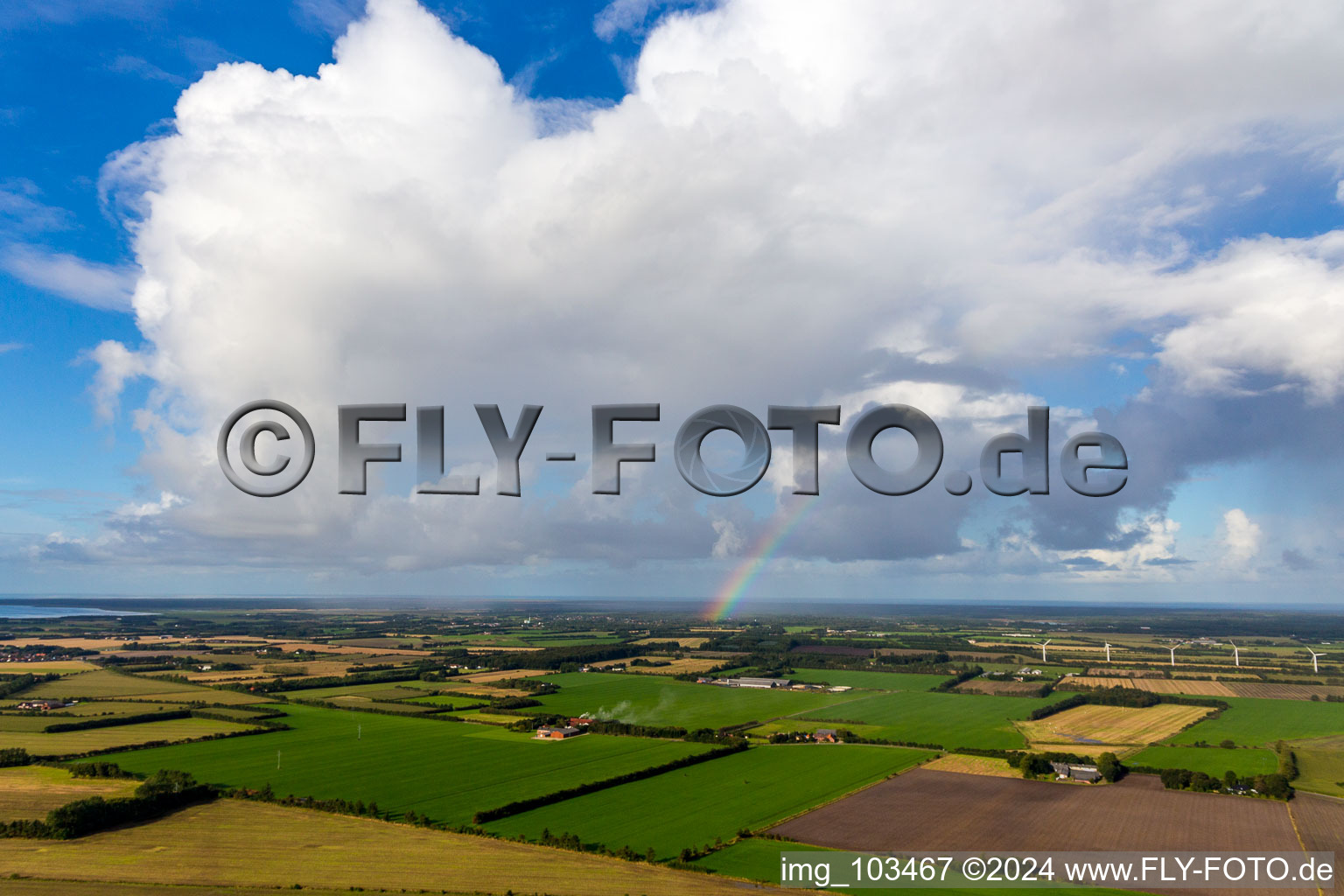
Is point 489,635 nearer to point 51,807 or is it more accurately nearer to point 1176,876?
point 51,807

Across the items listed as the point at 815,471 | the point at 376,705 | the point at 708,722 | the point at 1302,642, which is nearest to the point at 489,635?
the point at 376,705

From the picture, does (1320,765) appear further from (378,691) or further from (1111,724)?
(378,691)

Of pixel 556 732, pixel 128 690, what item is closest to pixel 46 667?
pixel 128 690

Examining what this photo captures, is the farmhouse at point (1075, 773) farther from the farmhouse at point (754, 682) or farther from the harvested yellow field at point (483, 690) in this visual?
the harvested yellow field at point (483, 690)

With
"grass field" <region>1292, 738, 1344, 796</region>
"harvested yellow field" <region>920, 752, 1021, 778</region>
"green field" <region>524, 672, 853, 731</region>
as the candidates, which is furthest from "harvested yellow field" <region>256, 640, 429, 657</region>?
"grass field" <region>1292, 738, 1344, 796</region>

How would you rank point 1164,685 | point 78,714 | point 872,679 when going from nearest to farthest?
point 78,714 < point 1164,685 < point 872,679

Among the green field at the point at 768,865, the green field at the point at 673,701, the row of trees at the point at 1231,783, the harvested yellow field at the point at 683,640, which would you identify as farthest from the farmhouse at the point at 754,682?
the green field at the point at 768,865

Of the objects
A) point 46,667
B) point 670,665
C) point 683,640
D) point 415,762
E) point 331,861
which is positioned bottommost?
point 683,640
